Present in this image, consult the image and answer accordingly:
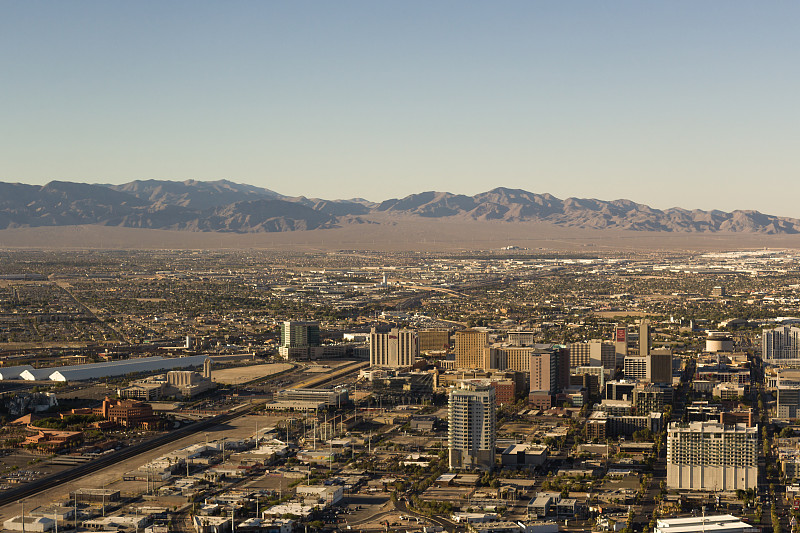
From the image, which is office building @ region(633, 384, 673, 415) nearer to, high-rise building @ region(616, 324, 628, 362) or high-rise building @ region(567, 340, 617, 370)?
high-rise building @ region(567, 340, 617, 370)

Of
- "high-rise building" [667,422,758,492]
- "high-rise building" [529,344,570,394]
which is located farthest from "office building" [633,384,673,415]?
"high-rise building" [667,422,758,492]

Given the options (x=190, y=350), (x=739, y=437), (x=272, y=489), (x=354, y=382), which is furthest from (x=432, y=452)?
(x=190, y=350)

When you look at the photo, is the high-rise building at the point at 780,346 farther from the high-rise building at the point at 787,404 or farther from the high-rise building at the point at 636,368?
the high-rise building at the point at 787,404

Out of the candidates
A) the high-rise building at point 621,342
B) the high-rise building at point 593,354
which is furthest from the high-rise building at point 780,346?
the high-rise building at point 593,354

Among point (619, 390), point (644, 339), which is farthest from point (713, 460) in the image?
point (644, 339)

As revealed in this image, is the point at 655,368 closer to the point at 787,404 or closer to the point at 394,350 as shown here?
the point at 787,404

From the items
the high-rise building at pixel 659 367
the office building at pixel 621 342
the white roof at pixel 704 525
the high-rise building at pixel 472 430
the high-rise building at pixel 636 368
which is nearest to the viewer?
the white roof at pixel 704 525

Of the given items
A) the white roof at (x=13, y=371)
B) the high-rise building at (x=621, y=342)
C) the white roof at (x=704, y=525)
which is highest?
the high-rise building at (x=621, y=342)
